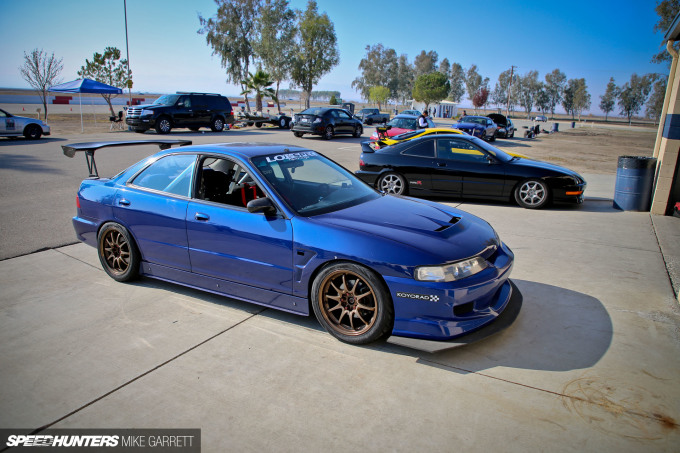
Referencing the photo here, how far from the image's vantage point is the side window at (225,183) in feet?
13.7

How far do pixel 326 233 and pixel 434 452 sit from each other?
1.67 meters

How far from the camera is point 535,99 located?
130125 millimetres

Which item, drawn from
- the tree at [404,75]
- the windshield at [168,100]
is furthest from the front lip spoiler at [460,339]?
the tree at [404,75]

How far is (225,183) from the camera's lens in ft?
14.3

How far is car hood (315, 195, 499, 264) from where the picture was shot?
3.28 metres

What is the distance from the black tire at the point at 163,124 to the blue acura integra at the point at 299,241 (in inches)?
714

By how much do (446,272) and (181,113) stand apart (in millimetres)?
22104

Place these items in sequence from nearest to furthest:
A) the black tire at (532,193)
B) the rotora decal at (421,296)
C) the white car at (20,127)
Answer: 1. the rotora decal at (421,296)
2. the black tire at (532,193)
3. the white car at (20,127)

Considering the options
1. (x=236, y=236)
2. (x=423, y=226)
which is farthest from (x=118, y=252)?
(x=423, y=226)

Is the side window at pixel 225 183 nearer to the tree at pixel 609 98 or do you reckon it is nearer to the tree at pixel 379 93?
the tree at pixel 379 93

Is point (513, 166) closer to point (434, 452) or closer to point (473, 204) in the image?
point (473, 204)

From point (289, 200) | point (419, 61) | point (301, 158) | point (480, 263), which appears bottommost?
point (480, 263)

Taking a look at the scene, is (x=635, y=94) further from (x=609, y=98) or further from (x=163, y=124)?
(x=163, y=124)

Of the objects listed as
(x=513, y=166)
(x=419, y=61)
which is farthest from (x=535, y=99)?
(x=513, y=166)
